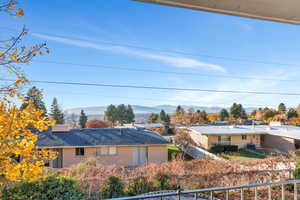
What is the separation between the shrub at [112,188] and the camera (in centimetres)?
464

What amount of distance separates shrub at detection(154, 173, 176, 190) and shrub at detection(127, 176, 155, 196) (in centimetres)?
16

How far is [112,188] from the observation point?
4.71 m

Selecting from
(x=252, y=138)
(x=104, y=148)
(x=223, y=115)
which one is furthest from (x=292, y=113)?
(x=104, y=148)

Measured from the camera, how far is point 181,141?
42.9ft

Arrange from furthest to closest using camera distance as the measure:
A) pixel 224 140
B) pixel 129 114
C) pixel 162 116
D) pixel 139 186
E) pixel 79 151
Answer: pixel 129 114
pixel 162 116
pixel 224 140
pixel 79 151
pixel 139 186

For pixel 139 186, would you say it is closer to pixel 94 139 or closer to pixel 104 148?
pixel 104 148

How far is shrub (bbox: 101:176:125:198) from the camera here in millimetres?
4637

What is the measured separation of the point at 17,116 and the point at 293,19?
2.71 meters

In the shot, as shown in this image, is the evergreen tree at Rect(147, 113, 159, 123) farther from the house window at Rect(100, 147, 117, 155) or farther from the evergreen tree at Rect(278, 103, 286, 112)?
the house window at Rect(100, 147, 117, 155)

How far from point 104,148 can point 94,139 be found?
0.73m

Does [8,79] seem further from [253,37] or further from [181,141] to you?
[181,141]

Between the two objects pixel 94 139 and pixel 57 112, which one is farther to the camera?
pixel 57 112

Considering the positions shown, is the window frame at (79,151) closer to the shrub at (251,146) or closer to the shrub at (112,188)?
the shrub at (112,188)

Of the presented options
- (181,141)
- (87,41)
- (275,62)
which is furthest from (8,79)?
(181,141)
